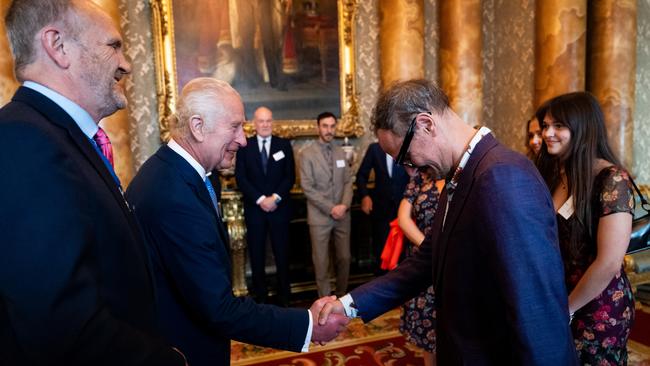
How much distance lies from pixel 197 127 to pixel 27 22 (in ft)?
2.26

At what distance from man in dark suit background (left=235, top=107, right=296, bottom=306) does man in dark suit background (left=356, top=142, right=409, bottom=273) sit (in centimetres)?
97

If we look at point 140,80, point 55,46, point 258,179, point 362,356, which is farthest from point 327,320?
point 140,80

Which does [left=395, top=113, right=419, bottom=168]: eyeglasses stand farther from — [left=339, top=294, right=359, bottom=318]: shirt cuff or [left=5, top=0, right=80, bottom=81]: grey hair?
[left=5, top=0, right=80, bottom=81]: grey hair

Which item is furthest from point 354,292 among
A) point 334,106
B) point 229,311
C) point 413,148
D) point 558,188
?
point 334,106

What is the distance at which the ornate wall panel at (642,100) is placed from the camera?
555 cm

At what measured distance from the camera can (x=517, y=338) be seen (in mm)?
1213

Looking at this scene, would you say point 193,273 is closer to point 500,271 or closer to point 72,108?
point 72,108

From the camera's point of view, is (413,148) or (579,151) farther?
(579,151)

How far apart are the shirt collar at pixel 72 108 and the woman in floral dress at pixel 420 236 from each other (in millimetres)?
2032

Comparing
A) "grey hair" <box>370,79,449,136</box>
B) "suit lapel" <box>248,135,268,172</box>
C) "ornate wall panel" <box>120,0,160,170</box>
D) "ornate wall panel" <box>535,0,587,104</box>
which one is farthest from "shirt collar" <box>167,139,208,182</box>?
"ornate wall panel" <box>535,0,587,104</box>

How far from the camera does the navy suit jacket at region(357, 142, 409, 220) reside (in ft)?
17.2

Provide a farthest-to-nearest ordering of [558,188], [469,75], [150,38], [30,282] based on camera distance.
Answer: [469,75]
[150,38]
[558,188]
[30,282]

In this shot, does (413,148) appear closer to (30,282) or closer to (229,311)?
(229,311)

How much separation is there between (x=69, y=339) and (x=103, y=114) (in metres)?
0.64
